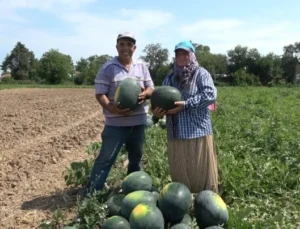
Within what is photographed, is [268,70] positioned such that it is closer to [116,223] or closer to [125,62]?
[125,62]

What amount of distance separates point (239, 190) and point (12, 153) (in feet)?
16.7

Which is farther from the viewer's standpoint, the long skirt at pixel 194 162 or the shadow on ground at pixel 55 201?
the shadow on ground at pixel 55 201

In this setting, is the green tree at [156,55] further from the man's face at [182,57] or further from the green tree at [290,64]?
the man's face at [182,57]

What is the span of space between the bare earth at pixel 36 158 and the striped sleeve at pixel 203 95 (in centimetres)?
220

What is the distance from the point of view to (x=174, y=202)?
356cm

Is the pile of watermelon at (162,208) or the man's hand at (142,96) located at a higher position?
the man's hand at (142,96)

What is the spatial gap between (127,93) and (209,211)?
1.46 meters

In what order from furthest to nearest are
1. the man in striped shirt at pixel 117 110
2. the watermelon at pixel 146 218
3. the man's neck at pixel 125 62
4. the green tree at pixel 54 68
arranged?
the green tree at pixel 54 68 < the man's neck at pixel 125 62 < the man in striped shirt at pixel 117 110 < the watermelon at pixel 146 218

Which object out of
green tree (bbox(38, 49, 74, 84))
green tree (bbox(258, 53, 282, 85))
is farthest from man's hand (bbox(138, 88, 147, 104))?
green tree (bbox(38, 49, 74, 84))

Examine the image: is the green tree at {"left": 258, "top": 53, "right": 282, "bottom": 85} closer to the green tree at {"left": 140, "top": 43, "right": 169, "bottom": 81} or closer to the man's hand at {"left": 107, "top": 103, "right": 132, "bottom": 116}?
the green tree at {"left": 140, "top": 43, "right": 169, "bottom": 81}

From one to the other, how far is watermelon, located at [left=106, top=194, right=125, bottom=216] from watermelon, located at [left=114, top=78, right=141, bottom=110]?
97cm

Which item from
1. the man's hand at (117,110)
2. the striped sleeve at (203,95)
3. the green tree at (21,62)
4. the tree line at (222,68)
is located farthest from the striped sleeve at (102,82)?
the green tree at (21,62)

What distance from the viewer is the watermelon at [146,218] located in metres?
3.31

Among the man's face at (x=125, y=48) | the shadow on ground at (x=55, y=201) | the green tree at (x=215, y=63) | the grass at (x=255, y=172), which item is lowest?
the shadow on ground at (x=55, y=201)
